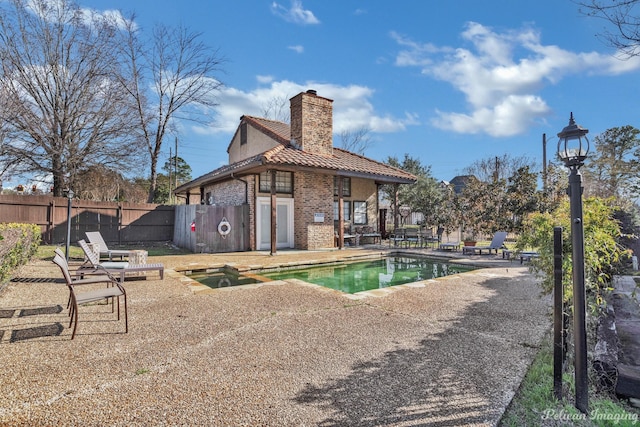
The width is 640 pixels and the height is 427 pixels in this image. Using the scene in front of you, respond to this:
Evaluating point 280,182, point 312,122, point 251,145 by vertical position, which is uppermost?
point 312,122

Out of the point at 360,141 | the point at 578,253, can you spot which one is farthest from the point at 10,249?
the point at 360,141

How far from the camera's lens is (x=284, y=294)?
6.03 m

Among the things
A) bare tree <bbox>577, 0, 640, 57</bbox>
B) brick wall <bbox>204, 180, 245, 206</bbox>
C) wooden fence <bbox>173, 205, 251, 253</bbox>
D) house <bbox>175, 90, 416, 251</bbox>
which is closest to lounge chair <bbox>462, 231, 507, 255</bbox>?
house <bbox>175, 90, 416, 251</bbox>

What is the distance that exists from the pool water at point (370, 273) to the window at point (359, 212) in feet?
17.8

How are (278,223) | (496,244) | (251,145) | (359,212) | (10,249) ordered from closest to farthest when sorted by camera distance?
(10,249)
(496,244)
(278,223)
(359,212)
(251,145)

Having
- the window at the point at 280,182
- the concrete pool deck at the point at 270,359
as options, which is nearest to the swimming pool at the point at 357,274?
the concrete pool deck at the point at 270,359

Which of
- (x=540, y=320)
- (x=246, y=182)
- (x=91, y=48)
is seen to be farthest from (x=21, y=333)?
(x=91, y=48)

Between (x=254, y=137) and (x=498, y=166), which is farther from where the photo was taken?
(x=498, y=166)

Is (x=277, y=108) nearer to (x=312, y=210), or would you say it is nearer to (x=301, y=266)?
(x=312, y=210)

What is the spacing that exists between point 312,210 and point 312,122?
12.6ft

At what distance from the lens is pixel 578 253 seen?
8.16 ft

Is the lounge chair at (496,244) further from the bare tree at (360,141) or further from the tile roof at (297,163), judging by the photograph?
the bare tree at (360,141)

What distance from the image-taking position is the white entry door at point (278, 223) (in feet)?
44.8

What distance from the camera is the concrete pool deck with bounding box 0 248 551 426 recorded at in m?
2.38
